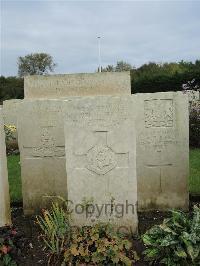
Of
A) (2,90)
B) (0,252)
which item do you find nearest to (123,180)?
(0,252)

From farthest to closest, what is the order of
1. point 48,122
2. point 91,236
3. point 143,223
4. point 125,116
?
point 48,122, point 143,223, point 125,116, point 91,236

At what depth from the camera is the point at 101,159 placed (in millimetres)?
4926

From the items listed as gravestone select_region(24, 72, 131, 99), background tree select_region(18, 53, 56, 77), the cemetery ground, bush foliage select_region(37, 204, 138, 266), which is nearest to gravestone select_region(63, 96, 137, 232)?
bush foliage select_region(37, 204, 138, 266)

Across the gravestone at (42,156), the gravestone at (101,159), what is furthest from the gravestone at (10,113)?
the gravestone at (101,159)

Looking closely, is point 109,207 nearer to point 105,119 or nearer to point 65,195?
point 105,119

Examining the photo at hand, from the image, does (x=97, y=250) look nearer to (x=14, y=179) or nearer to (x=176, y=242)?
(x=176, y=242)

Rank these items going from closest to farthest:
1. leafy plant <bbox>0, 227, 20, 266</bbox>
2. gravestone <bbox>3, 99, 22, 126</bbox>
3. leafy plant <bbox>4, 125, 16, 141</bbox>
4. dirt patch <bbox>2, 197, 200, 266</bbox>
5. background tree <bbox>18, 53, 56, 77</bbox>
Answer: leafy plant <bbox>0, 227, 20, 266</bbox> → dirt patch <bbox>2, 197, 200, 266</bbox> → leafy plant <bbox>4, 125, 16, 141</bbox> → gravestone <bbox>3, 99, 22, 126</bbox> → background tree <bbox>18, 53, 56, 77</bbox>

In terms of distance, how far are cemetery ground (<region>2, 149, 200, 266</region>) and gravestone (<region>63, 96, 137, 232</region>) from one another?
0.48m

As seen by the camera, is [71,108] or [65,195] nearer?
[71,108]

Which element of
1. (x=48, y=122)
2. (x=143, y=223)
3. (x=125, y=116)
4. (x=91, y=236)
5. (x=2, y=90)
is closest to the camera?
(x=91, y=236)

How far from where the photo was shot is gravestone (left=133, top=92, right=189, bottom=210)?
6.25 meters

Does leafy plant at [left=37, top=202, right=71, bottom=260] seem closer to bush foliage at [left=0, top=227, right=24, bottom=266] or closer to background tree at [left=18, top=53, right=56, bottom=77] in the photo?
bush foliage at [left=0, top=227, right=24, bottom=266]

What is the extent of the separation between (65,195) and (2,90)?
21.1m

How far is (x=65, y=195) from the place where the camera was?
251 inches
